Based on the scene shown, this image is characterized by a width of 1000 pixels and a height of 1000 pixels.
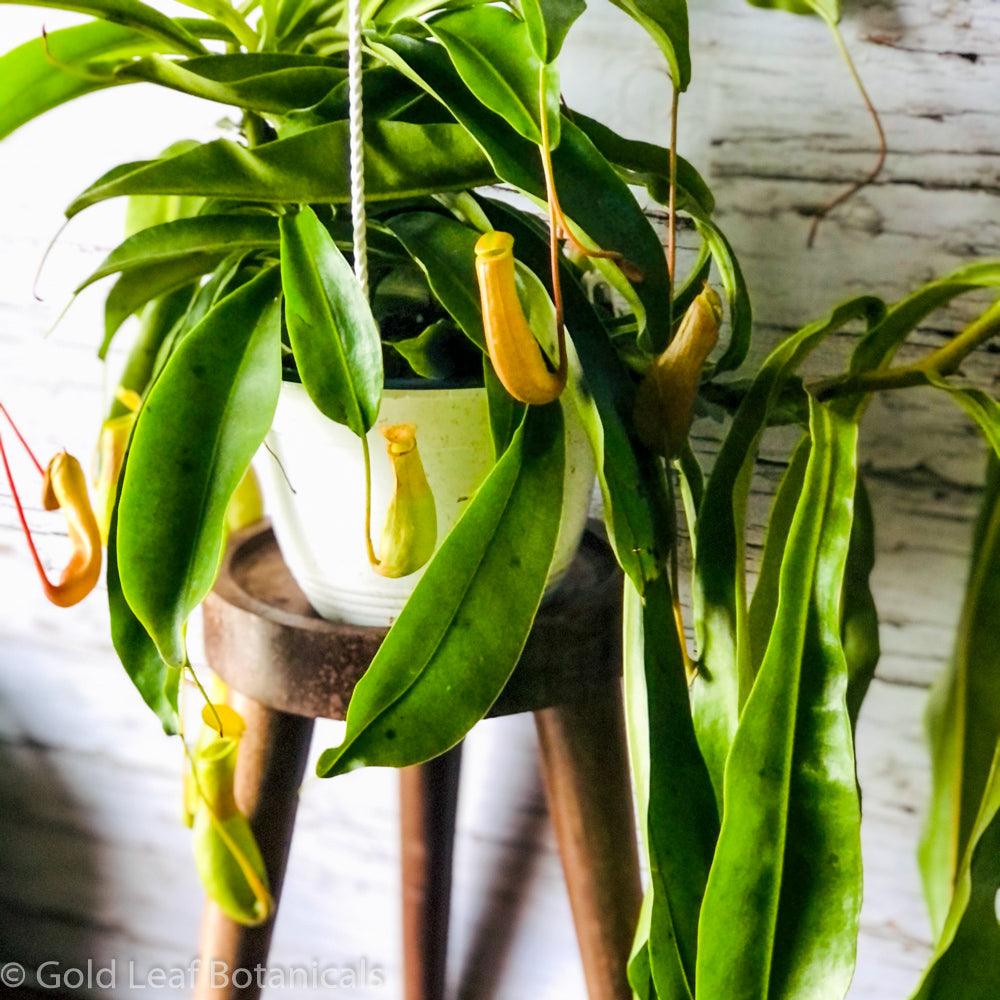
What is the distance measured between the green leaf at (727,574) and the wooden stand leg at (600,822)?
0.16 metres

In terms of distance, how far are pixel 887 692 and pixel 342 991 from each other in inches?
24.6

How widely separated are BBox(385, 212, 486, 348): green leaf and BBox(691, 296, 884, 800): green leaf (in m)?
0.14

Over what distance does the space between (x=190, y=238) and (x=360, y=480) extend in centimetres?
14

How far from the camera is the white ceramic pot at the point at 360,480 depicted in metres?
0.47

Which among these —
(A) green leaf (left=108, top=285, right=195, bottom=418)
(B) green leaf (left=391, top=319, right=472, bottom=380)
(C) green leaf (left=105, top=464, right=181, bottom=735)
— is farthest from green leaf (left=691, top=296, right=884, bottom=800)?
(A) green leaf (left=108, top=285, right=195, bottom=418)

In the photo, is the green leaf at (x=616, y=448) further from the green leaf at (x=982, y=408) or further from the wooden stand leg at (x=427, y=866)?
the wooden stand leg at (x=427, y=866)

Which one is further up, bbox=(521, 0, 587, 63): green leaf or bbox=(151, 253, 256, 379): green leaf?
bbox=(521, 0, 587, 63): green leaf

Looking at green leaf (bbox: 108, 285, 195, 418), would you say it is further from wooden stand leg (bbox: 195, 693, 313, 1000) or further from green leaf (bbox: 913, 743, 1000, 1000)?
green leaf (bbox: 913, 743, 1000, 1000)

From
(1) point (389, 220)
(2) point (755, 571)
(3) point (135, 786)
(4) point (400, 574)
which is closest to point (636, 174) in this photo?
(1) point (389, 220)

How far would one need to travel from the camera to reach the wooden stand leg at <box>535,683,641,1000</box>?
1.97 ft

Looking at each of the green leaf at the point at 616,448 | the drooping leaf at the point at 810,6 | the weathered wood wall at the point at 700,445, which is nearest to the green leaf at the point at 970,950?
the green leaf at the point at 616,448

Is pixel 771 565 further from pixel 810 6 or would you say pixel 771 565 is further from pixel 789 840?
pixel 810 6

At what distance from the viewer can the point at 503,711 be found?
0.52 m

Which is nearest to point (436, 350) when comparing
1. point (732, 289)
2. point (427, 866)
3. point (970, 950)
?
point (732, 289)
